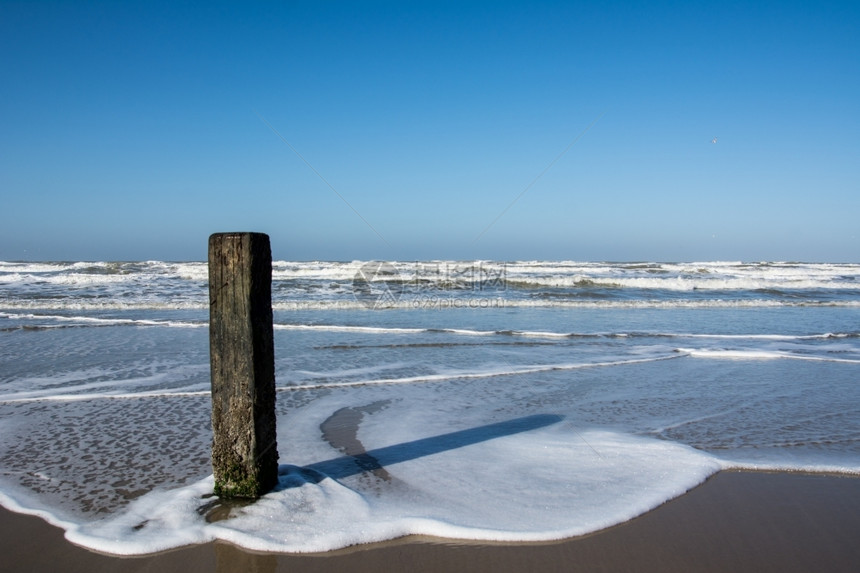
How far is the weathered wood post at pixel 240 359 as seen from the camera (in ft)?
10.3

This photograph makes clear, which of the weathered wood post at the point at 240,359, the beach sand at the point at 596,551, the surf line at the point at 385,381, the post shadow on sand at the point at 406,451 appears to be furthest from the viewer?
the surf line at the point at 385,381

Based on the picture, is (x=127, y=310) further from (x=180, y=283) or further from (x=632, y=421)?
(x=632, y=421)

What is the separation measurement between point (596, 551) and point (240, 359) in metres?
2.18

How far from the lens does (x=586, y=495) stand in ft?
11.4

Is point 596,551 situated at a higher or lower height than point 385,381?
lower

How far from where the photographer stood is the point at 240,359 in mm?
3191

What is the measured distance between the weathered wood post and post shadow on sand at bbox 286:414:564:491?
1.03ft

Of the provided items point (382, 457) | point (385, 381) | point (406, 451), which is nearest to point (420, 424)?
point (406, 451)

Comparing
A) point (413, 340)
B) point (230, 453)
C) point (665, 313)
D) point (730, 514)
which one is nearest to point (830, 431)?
point (730, 514)

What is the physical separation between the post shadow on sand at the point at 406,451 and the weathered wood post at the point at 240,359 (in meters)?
0.31

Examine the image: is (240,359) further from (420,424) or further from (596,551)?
(420,424)

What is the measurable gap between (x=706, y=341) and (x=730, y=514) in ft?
26.3

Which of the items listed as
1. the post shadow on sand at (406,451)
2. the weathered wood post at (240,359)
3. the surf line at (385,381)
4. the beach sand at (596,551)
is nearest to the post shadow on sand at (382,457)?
the post shadow on sand at (406,451)

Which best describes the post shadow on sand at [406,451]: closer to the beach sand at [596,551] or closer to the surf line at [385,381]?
the beach sand at [596,551]
